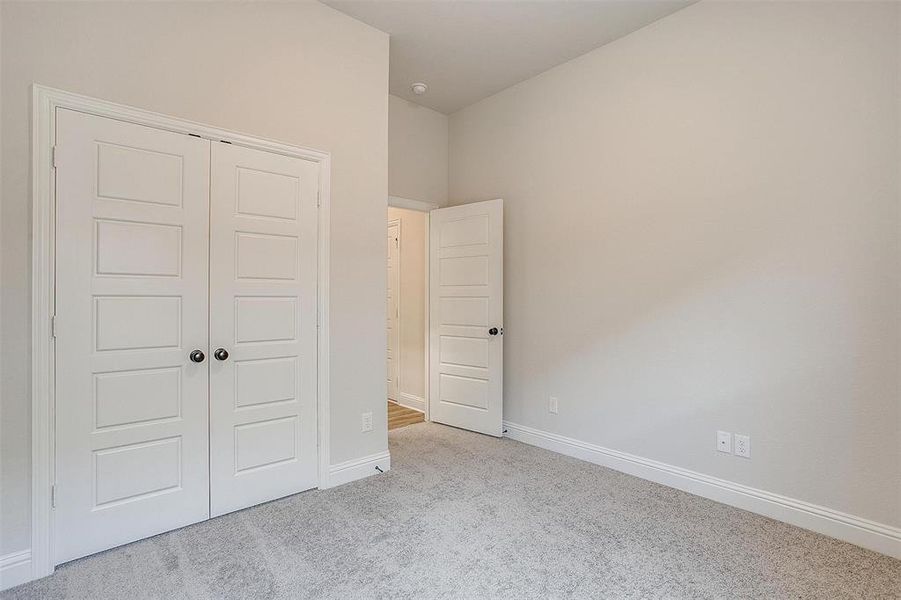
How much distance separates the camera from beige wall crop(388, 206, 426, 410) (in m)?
4.91

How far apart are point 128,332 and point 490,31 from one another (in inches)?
115

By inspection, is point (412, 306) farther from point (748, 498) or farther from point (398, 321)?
point (748, 498)

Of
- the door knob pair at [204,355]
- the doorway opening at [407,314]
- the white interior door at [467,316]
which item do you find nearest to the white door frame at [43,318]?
the door knob pair at [204,355]

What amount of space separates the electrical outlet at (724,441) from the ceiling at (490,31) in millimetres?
2711

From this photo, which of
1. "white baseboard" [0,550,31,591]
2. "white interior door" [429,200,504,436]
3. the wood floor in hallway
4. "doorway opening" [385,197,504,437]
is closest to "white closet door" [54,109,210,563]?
"white baseboard" [0,550,31,591]

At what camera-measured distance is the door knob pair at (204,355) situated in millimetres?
2350

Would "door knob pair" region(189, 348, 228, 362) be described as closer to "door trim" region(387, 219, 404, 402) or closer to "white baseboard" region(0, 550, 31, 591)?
"white baseboard" region(0, 550, 31, 591)

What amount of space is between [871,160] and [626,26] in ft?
5.65

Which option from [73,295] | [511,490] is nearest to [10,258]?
[73,295]

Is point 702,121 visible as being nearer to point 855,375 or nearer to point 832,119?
point 832,119

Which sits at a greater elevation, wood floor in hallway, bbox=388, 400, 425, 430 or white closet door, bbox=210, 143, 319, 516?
white closet door, bbox=210, 143, 319, 516

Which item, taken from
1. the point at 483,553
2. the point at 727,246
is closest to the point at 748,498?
the point at 727,246

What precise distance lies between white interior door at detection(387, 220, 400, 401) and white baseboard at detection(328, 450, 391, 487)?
210cm

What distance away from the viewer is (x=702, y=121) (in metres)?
2.82
